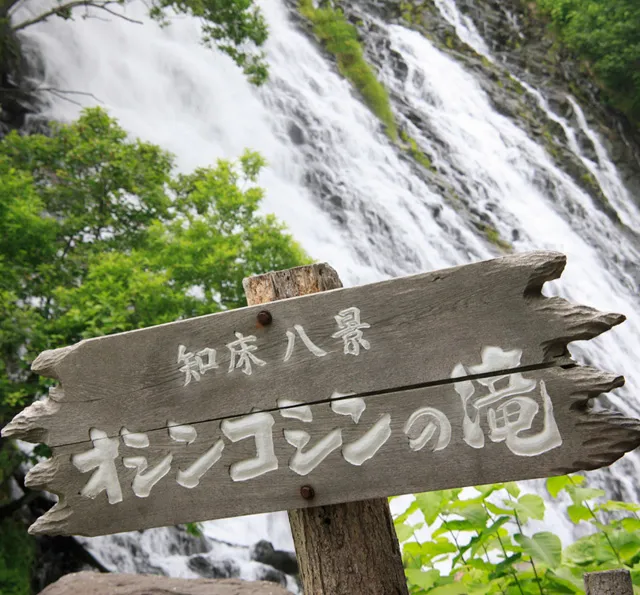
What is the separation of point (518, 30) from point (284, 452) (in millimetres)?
11152

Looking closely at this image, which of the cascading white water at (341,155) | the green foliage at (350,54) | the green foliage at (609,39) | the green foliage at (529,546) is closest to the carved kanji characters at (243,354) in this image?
the green foliage at (529,546)

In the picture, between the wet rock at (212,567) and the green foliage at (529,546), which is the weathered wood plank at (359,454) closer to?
the green foliage at (529,546)

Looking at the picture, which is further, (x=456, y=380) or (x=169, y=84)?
(x=169, y=84)

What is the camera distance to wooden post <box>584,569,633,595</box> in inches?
38.3

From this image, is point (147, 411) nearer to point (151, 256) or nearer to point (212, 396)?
point (212, 396)

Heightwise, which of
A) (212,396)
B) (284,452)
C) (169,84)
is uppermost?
(169,84)

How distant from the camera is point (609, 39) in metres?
9.97

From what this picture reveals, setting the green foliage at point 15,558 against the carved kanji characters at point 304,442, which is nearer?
the carved kanji characters at point 304,442

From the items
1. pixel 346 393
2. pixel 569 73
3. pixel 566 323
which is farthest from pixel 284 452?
pixel 569 73

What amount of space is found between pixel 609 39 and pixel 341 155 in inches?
199

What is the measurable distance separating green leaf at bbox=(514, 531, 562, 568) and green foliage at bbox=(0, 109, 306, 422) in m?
2.82

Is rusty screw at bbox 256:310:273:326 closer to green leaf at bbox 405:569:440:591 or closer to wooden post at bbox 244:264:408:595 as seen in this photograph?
wooden post at bbox 244:264:408:595

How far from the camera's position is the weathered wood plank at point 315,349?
3.40 ft

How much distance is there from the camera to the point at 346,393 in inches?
43.6
